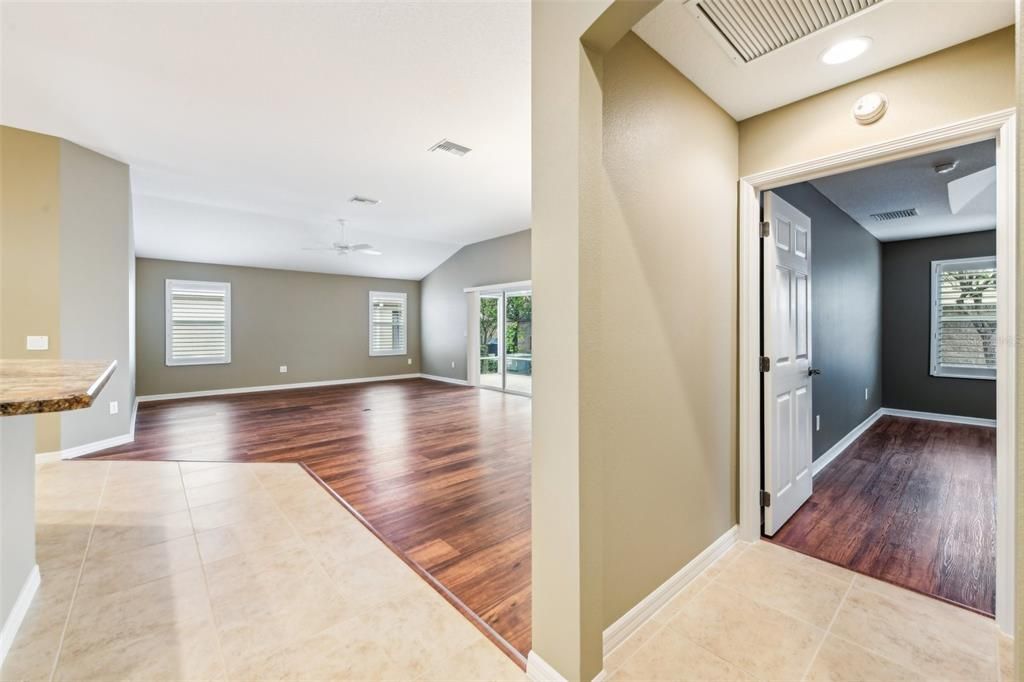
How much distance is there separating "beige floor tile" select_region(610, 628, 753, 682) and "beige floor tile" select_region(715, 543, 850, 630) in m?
0.51

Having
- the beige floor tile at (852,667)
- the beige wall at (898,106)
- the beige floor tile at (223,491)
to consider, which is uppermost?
the beige wall at (898,106)

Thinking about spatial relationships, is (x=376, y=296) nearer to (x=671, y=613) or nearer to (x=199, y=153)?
(x=199, y=153)

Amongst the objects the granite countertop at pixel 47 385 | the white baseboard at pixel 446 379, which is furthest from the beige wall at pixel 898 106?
the white baseboard at pixel 446 379

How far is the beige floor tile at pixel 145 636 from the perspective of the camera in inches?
60.3

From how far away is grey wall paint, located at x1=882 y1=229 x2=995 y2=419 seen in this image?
5.33m

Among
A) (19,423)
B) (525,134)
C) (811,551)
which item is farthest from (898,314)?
(19,423)

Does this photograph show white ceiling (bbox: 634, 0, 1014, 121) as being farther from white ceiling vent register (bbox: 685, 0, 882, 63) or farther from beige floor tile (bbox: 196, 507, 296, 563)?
beige floor tile (bbox: 196, 507, 296, 563)

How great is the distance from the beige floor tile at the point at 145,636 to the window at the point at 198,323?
6.60m

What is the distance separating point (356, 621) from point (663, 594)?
1.35 m

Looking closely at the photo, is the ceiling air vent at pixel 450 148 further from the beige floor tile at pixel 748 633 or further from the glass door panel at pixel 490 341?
the glass door panel at pixel 490 341

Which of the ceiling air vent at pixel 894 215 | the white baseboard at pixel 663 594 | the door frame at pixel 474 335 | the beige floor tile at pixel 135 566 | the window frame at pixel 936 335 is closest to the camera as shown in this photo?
the white baseboard at pixel 663 594

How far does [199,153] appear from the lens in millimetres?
3859

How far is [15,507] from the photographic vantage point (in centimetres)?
171

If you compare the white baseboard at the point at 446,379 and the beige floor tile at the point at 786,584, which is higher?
the white baseboard at the point at 446,379
